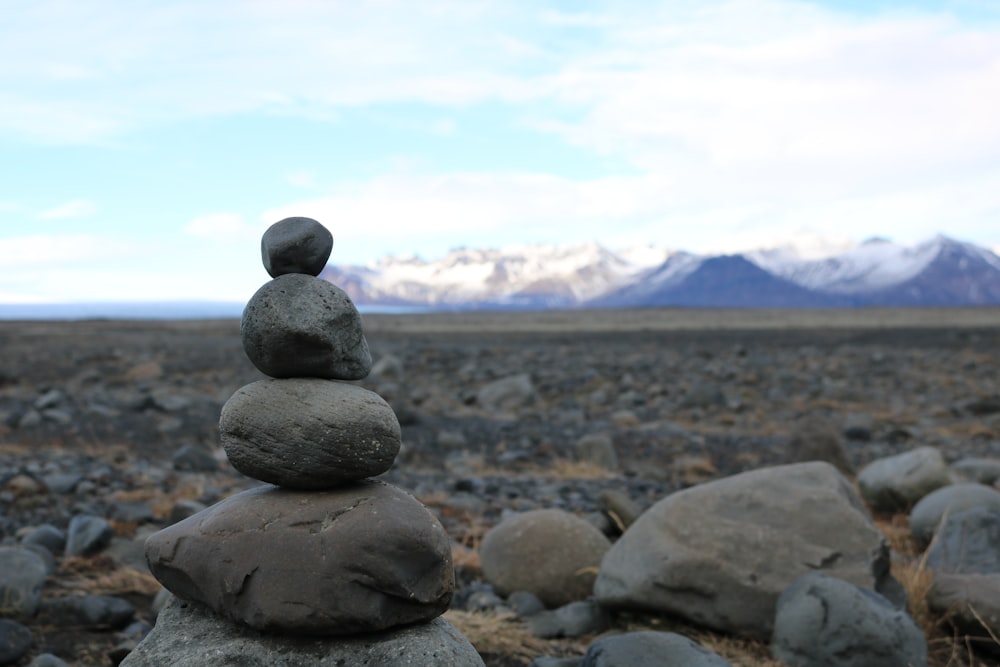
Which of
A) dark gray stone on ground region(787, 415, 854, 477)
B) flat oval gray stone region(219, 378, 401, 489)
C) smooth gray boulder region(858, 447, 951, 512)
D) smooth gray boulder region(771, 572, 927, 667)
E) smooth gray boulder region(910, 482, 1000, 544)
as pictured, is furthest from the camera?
dark gray stone on ground region(787, 415, 854, 477)

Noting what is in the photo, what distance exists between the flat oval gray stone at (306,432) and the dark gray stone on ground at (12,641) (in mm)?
2316

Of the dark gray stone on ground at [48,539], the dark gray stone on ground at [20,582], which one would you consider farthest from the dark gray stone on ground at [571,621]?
the dark gray stone on ground at [48,539]

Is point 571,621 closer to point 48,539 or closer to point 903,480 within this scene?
point 48,539

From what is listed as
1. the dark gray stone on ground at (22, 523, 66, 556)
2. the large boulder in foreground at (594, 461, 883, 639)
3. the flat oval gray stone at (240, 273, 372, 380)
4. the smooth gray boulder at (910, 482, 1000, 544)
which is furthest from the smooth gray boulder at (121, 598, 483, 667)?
the smooth gray boulder at (910, 482, 1000, 544)

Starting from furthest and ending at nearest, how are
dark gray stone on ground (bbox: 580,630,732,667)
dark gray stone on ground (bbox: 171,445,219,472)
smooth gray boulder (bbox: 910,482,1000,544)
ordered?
1. dark gray stone on ground (bbox: 171,445,219,472)
2. smooth gray boulder (bbox: 910,482,1000,544)
3. dark gray stone on ground (bbox: 580,630,732,667)

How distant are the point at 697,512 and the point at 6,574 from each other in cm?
524

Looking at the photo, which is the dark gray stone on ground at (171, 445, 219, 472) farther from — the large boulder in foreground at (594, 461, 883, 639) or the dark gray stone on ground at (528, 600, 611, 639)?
the large boulder in foreground at (594, 461, 883, 639)

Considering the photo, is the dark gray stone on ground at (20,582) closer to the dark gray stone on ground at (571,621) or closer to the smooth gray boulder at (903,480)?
the dark gray stone on ground at (571,621)

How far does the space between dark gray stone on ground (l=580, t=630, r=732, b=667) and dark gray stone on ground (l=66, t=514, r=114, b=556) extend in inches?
197

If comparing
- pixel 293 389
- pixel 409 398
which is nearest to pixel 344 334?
pixel 293 389

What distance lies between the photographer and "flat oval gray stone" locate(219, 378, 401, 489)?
4.52 metres

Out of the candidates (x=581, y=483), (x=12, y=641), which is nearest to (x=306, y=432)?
(x=12, y=641)

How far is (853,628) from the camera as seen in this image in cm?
556

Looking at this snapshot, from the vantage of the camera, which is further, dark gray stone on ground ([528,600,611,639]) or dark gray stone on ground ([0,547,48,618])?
dark gray stone on ground ([528,600,611,639])
